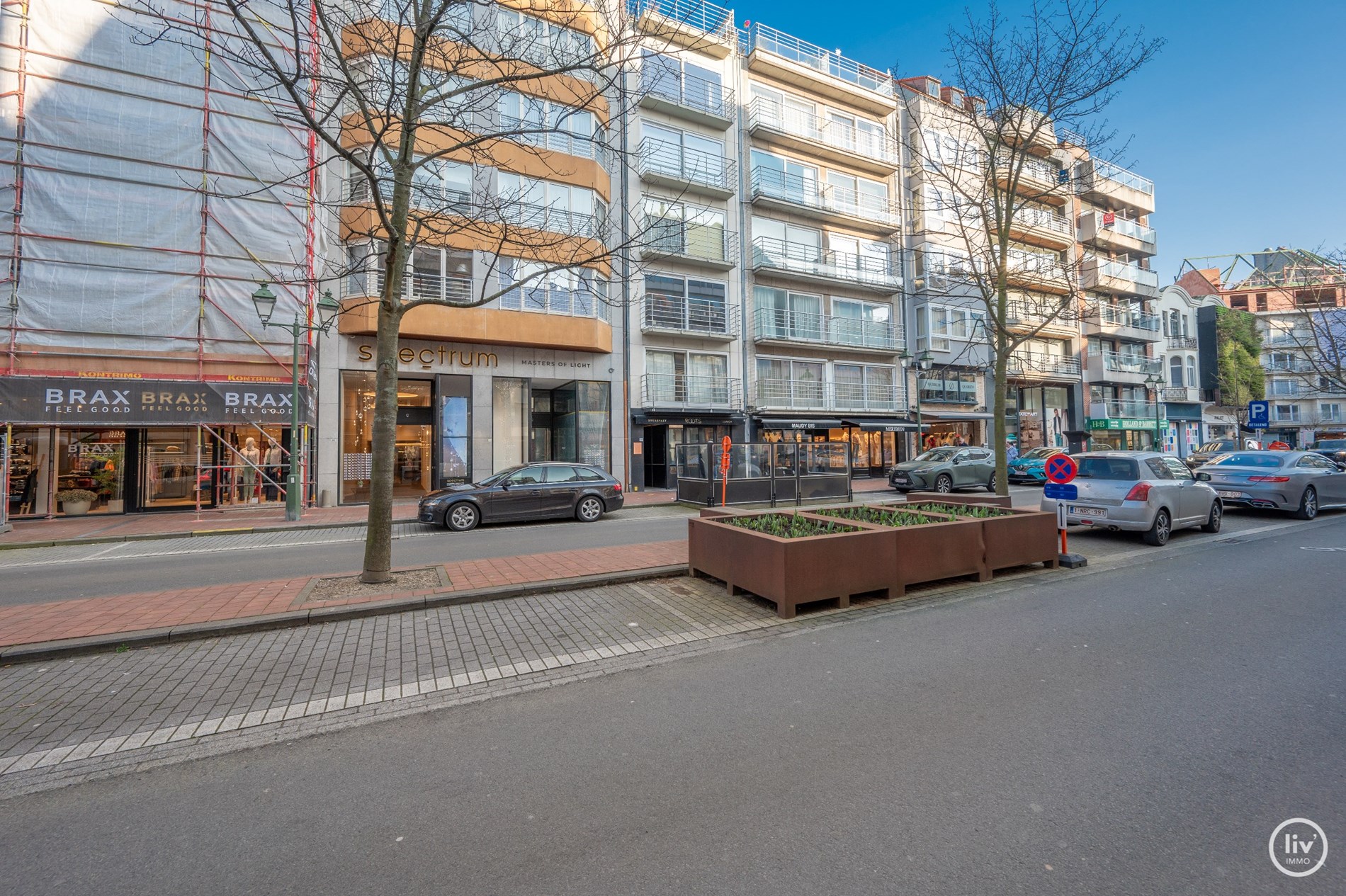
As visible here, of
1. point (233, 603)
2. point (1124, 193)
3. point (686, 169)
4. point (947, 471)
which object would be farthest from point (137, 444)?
point (1124, 193)

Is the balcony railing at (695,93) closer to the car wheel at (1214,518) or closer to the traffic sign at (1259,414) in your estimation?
the car wheel at (1214,518)

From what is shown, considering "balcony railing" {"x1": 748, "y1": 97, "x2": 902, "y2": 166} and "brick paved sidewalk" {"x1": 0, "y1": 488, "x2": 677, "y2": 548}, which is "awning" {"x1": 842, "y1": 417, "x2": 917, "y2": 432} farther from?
"brick paved sidewalk" {"x1": 0, "y1": 488, "x2": 677, "y2": 548}

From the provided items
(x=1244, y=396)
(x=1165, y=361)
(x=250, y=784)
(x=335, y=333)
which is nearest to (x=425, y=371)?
(x=335, y=333)

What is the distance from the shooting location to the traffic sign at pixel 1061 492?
314 inches

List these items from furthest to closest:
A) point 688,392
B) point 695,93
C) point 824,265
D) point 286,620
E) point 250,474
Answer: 1. point 824,265
2. point 695,93
3. point 688,392
4. point 250,474
5. point 286,620

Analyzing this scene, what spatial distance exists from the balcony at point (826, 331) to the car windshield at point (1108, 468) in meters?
16.0

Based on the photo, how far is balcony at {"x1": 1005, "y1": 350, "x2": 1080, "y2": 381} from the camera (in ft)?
105

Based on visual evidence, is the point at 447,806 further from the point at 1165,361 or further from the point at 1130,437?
the point at 1165,361

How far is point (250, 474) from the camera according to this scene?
1692 centimetres

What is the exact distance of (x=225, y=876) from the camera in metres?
2.30

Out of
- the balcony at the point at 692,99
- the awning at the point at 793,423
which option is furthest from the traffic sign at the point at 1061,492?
the balcony at the point at 692,99

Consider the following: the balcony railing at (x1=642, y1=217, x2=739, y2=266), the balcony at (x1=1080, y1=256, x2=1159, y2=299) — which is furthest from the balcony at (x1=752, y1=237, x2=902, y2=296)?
the balcony at (x1=1080, y1=256, x2=1159, y2=299)

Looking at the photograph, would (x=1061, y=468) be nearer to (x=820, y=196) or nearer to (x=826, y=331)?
(x=826, y=331)

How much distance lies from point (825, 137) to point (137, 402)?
2784cm
